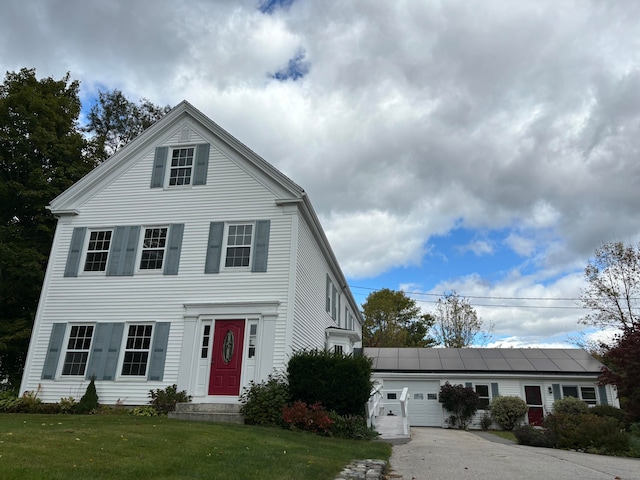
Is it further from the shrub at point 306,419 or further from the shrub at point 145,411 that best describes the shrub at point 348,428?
the shrub at point 145,411

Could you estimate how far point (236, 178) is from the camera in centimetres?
1535

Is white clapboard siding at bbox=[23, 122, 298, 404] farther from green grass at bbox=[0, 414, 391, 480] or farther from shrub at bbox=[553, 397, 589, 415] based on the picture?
shrub at bbox=[553, 397, 589, 415]

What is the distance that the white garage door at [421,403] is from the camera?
23234 mm

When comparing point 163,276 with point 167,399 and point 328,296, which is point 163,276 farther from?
point 328,296

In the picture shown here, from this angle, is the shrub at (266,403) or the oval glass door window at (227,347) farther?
the oval glass door window at (227,347)

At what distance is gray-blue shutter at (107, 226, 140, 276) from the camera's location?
1505 cm

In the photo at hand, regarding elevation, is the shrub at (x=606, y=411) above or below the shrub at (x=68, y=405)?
above

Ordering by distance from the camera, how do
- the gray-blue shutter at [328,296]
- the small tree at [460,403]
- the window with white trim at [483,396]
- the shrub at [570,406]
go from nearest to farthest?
the gray-blue shutter at [328,296] < the shrub at [570,406] < the small tree at [460,403] < the window with white trim at [483,396]

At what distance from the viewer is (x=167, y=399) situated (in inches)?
517

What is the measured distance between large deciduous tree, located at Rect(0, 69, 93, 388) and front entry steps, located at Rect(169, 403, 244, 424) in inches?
341

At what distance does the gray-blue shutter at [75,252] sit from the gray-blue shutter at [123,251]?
1.17 metres

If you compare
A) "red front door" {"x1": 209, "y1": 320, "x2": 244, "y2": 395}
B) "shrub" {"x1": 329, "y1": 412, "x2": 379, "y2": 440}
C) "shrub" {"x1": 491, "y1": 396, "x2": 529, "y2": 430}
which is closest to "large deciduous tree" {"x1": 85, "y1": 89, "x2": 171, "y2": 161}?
"red front door" {"x1": 209, "y1": 320, "x2": 244, "y2": 395}

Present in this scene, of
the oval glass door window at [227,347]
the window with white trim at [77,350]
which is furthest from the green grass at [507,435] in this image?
the window with white trim at [77,350]

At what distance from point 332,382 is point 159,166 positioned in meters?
9.41
